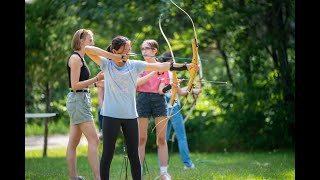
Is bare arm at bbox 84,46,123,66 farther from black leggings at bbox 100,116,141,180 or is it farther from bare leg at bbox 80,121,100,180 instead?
bare leg at bbox 80,121,100,180

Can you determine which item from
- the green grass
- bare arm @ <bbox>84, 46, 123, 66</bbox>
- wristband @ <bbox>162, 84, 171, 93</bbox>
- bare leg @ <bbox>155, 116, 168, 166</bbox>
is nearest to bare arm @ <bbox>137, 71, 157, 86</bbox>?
wristband @ <bbox>162, 84, 171, 93</bbox>

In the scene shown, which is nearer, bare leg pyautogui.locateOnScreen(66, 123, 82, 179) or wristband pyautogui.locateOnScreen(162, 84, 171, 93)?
bare leg pyautogui.locateOnScreen(66, 123, 82, 179)

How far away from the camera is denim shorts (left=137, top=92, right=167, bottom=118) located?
675cm

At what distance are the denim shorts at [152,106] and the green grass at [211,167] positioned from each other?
2.20ft

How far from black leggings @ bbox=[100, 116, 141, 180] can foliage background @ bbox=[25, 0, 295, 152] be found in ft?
18.8

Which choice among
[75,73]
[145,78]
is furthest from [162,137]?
[75,73]

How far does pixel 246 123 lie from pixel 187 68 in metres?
6.05

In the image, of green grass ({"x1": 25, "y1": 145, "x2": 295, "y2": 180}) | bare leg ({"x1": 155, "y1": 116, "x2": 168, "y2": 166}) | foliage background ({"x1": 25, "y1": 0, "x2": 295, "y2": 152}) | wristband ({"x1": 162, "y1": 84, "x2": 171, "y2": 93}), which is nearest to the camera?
wristband ({"x1": 162, "y1": 84, "x2": 171, "y2": 93})

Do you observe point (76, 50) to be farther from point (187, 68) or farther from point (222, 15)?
point (222, 15)

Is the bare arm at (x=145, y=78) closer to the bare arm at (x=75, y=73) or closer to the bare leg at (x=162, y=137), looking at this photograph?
the bare leg at (x=162, y=137)

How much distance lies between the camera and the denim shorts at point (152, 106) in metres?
6.75

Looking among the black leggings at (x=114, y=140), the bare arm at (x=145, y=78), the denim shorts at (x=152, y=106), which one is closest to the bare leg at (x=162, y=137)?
the denim shorts at (x=152, y=106)
